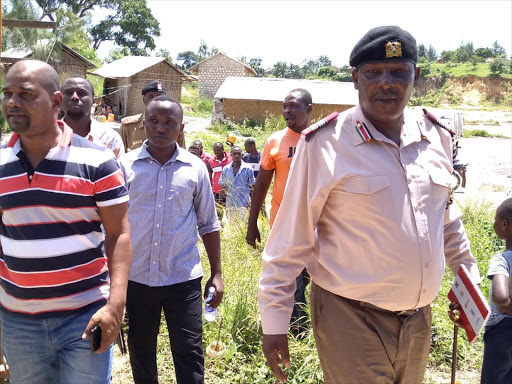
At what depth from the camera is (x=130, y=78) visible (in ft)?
93.5

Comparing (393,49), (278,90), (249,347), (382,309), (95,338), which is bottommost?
(249,347)

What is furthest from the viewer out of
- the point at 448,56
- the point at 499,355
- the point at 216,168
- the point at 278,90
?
the point at 448,56

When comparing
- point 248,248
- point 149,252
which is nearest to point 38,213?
point 149,252

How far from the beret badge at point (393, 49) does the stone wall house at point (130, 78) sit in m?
26.7

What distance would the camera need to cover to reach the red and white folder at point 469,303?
2143mm

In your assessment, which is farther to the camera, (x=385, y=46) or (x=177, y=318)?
(x=177, y=318)

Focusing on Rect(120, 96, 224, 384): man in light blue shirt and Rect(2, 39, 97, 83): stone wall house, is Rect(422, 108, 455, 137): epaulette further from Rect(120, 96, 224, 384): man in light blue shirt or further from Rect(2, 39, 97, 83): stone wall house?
Rect(2, 39, 97, 83): stone wall house

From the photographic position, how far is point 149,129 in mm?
3158

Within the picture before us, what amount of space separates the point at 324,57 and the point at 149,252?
10262 cm

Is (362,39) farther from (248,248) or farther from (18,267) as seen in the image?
(248,248)

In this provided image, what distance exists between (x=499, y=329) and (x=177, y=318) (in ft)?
6.01

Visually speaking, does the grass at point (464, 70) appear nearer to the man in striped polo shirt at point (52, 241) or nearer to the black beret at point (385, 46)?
the black beret at point (385, 46)

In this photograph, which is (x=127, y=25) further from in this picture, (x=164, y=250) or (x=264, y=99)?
(x=164, y=250)

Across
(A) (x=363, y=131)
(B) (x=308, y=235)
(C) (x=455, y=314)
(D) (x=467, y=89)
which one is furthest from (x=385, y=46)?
(D) (x=467, y=89)
